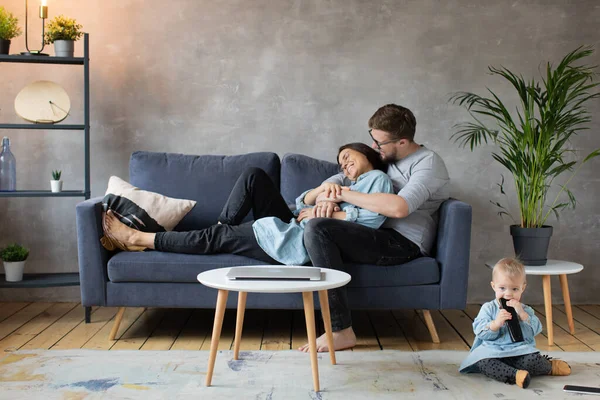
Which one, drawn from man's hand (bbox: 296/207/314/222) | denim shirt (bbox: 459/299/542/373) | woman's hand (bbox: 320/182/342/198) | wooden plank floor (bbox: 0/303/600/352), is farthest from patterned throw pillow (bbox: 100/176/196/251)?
denim shirt (bbox: 459/299/542/373)

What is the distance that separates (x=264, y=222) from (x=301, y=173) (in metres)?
0.60

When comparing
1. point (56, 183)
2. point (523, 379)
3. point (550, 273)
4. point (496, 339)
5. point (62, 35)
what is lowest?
point (523, 379)

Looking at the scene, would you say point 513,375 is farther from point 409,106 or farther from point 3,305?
point 3,305

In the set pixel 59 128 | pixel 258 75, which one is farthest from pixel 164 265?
pixel 258 75

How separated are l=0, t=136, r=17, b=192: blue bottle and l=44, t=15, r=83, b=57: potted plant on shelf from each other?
56 centimetres

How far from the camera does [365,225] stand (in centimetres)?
303

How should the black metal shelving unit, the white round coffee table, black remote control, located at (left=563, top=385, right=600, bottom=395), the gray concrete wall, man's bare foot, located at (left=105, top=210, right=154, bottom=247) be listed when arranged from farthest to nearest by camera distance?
1. the gray concrete wall
2. the black metal shelving unit
3. man's bare foot, located at (left=105, top=210, right=154, bottom=247)
4. black remote control, located at (left=563, top=385, right=600, bottom=395)
5. the white round coffee table

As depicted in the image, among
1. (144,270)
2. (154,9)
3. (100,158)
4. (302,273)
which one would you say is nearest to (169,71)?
(154,9)

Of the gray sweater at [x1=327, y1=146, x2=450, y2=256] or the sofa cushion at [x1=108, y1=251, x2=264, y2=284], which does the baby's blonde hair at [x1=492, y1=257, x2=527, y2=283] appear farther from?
the sofa cushion at [x1=108, y1=251, x2=264, y2=284]

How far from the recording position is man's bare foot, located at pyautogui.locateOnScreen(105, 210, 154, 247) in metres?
3.08

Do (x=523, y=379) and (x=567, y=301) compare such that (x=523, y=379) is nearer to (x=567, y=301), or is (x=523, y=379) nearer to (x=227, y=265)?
(x=567, y=301)

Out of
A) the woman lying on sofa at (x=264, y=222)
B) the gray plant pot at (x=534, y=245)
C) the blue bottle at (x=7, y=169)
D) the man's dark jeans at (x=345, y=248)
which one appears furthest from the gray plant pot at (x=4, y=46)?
the gray plant pot at (x=534, y=245)

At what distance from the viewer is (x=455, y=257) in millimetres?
2998

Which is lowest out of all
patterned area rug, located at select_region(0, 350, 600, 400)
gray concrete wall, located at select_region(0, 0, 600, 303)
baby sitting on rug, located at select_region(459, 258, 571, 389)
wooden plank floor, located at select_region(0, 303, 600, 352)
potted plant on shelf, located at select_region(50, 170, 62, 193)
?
wooden plank floor, located at select_region(0, 303, 600, 352)
